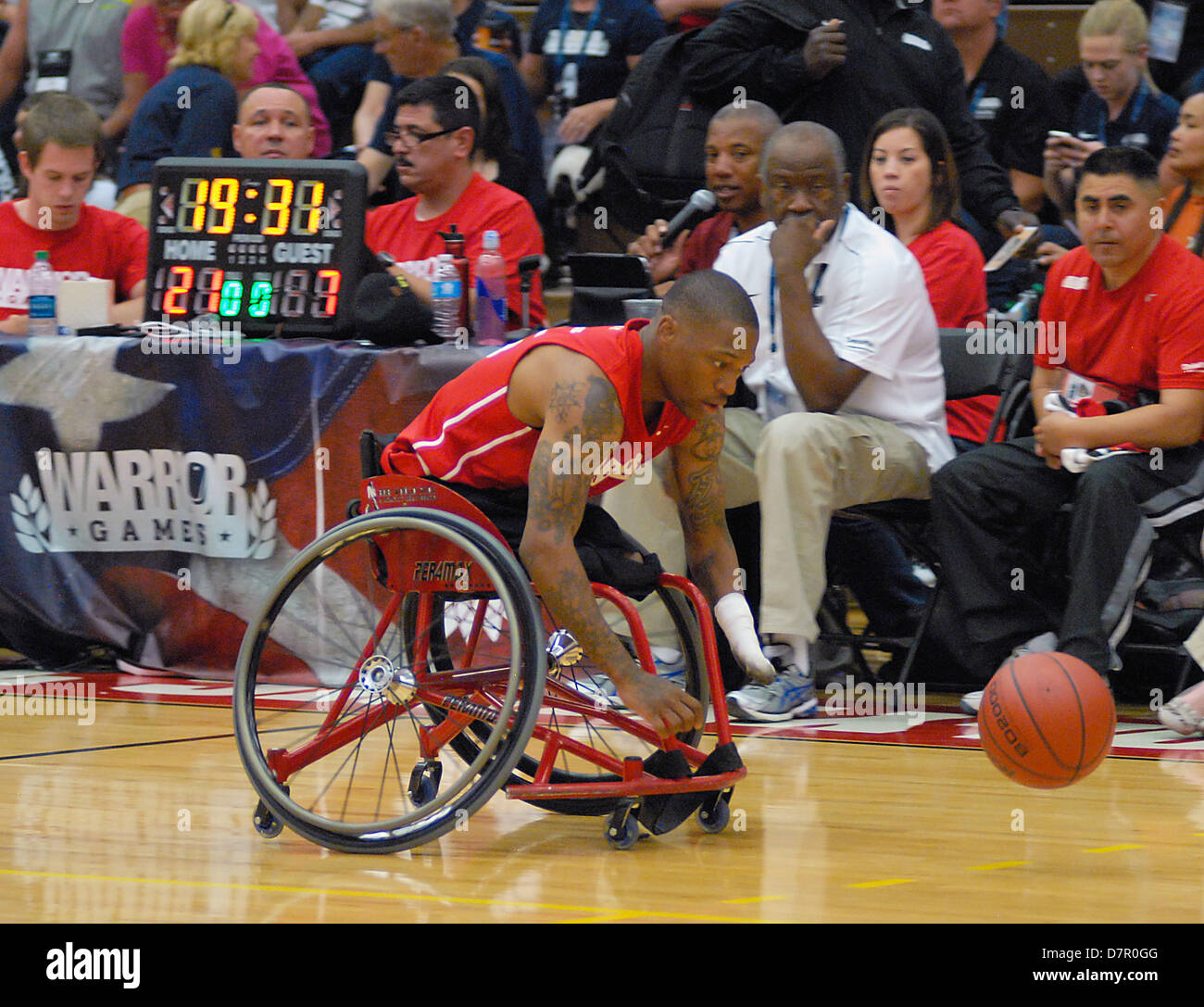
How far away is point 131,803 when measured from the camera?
433 centimetres

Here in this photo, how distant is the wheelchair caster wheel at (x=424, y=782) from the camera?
13.7 ft

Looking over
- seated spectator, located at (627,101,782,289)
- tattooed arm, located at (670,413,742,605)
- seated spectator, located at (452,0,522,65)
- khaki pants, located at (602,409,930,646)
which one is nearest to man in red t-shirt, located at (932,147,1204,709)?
khaki pants, located at (602,409,930,646)

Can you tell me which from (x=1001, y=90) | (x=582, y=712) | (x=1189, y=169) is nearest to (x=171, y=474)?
(x=582, y=712)

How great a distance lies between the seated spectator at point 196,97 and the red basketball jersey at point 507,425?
3.99 meters

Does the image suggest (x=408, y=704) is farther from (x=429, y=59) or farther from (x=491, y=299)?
(x=429, y=59)

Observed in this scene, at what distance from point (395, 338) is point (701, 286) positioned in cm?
222

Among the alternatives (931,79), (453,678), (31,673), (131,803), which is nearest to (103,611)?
(31,673)

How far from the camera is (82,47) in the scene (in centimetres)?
894

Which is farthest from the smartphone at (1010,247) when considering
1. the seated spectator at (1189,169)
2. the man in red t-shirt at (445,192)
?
the man in red t-shirt at (445,192)

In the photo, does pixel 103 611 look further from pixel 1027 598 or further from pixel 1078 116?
pixel 1078 116

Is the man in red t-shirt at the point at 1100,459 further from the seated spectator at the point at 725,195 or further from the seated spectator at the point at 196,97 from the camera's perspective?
the seated spectator at the point at 196,97

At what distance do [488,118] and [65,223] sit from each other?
5.46 ft
